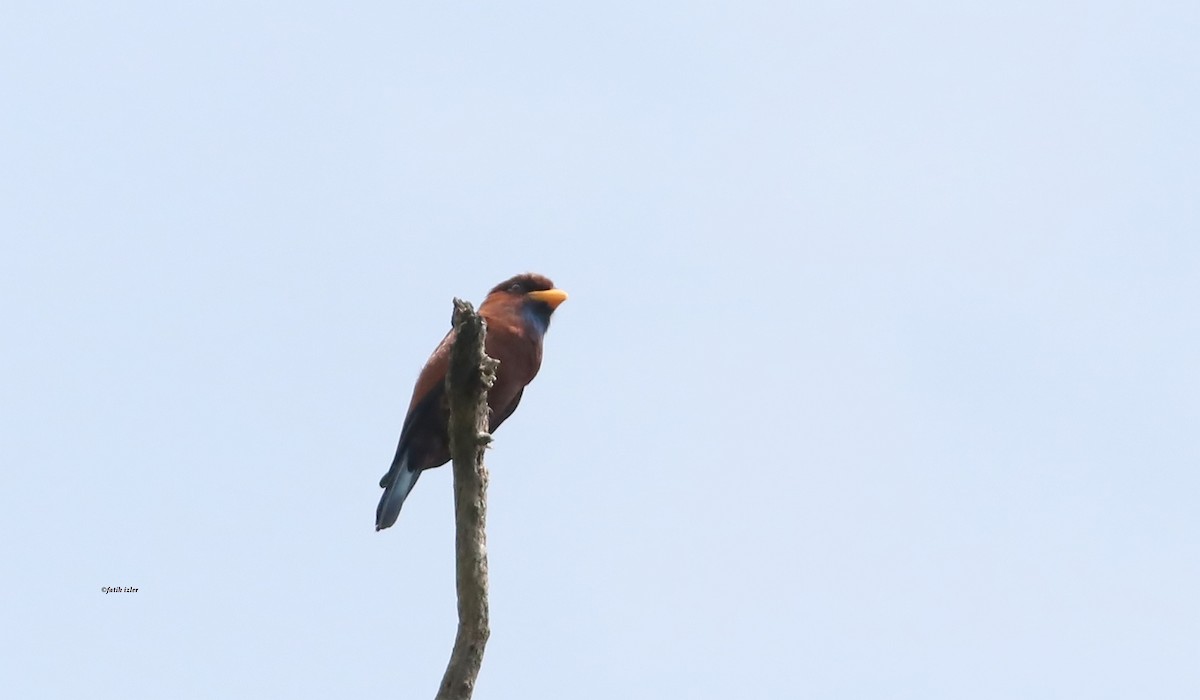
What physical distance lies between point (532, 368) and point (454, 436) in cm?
242

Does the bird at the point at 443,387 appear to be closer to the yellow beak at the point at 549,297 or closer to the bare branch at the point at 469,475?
the yellow beak at the point at 549,297

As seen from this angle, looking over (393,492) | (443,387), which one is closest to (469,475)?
(443,387)

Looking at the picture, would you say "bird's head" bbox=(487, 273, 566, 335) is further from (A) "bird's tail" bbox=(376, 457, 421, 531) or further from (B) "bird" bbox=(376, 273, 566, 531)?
(A) "bird's tail" bbox=(376, 457, 421, 531)

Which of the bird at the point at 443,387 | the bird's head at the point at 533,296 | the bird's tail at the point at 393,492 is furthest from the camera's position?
the bird's head at the point at 533,296

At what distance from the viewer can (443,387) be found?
778 centimetres

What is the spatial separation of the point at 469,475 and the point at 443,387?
90.4 inches

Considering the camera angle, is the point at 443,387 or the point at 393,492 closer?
the point at 443,387

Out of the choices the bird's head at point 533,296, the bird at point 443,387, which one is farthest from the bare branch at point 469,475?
the bird's head at point 533,296

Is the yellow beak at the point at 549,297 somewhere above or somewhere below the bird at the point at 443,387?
above

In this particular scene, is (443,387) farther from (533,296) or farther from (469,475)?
(469,475)

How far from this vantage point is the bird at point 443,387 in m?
7.82

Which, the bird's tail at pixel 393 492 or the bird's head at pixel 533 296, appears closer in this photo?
the bird's tail at pixel 393 492

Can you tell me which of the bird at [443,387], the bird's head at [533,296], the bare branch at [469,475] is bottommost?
the bare branch at [469,475]

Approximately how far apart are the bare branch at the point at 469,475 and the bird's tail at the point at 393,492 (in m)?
2.41
